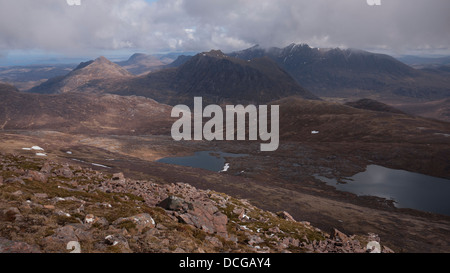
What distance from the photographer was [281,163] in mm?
140375

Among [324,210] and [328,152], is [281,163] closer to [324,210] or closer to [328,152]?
[328,152]

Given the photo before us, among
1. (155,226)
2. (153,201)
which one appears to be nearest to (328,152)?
(153,201)

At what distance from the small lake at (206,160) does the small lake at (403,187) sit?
5383cm

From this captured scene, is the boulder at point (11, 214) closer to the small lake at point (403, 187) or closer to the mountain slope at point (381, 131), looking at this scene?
the small lake at point (403, 187)

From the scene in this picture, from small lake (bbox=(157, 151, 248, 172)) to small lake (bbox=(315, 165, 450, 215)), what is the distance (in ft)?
177

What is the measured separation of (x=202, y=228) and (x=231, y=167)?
112762 mm

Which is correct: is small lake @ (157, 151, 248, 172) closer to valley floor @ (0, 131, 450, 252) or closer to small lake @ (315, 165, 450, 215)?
valley floor @ (0, 131, 450, 252)

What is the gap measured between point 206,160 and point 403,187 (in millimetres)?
101915

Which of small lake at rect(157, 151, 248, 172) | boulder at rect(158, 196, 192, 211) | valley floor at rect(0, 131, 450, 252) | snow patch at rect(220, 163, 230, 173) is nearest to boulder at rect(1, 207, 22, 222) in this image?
boulder at rect(158, 196, 192, 211)

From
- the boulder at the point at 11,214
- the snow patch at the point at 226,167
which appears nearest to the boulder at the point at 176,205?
the boulder at the point at 11,214

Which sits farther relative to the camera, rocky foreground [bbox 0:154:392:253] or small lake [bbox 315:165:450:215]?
small lake [bbox 315:165:450:215]

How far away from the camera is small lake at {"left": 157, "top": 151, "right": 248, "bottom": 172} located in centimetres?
14438

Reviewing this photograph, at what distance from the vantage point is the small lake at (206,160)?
474ft

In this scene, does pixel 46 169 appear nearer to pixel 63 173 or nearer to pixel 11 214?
pixel 63 173
